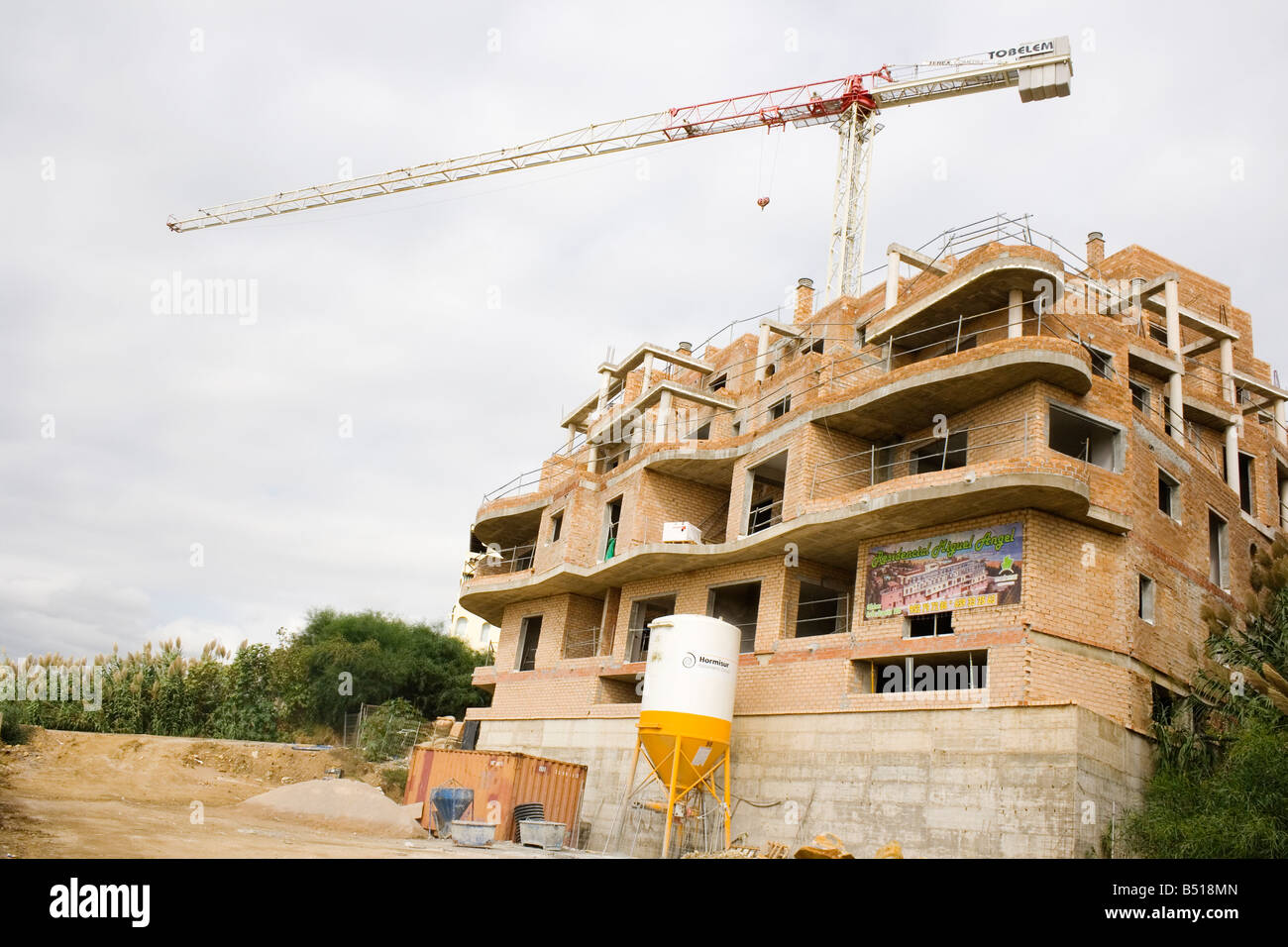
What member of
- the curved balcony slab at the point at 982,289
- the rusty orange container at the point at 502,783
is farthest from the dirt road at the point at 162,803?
the curved balcony slab at the point at 982,289

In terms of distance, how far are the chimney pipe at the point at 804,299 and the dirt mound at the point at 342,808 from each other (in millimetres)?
20759

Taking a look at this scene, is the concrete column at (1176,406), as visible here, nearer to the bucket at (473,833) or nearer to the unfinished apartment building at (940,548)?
the unfinished apartment building at (940,548)

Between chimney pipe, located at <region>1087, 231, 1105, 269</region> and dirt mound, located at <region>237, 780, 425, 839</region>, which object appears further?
chimney pipe, located at <region>1087, 231, 1105, 269</region>

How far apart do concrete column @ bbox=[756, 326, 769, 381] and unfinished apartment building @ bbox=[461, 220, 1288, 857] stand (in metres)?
0.19

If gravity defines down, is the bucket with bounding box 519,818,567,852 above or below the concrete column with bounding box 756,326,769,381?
below

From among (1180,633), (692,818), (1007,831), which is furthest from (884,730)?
(1180,633)

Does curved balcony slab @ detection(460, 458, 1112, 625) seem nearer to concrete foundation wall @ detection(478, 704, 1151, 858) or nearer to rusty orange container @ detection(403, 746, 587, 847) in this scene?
concrete foundation wall @ detection(478, 704, 1151, 858)

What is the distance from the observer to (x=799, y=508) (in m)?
23.6

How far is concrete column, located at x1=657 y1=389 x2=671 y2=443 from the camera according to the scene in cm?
3189

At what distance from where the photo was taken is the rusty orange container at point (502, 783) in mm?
24906
